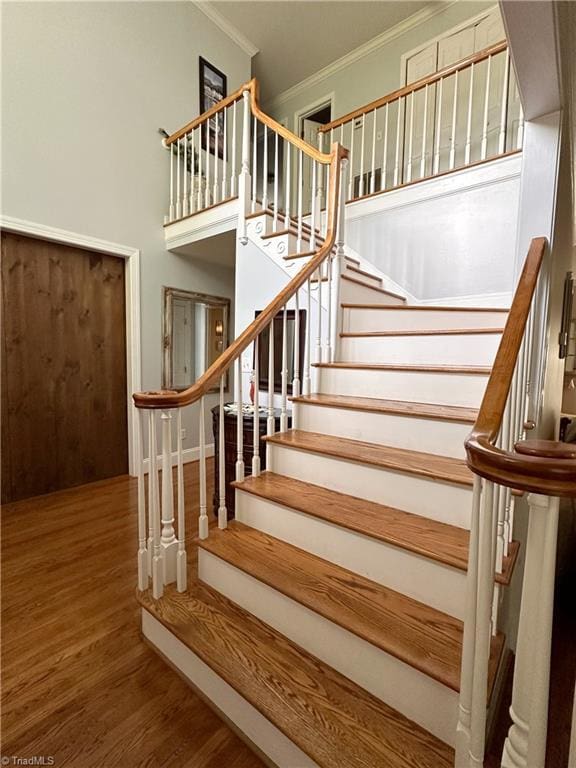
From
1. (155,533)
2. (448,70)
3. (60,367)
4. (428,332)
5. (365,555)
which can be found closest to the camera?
(365,555)

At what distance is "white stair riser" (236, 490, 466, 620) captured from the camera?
117cm

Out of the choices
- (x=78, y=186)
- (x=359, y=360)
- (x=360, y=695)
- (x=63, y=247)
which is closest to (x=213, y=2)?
(x=78, y=186)

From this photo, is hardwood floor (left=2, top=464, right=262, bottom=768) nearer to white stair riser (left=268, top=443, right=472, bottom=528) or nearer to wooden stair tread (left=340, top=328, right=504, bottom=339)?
white stair riser (left=268, top=443, right=472, bottom=528)

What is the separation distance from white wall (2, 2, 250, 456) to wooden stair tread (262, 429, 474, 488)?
2.28 metres

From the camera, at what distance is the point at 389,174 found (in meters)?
4.15

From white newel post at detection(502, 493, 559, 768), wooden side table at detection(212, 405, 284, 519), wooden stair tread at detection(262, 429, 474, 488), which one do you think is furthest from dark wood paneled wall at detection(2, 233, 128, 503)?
white newel post at detection(502, 493, 559, 768)

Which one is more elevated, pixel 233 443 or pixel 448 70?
pixel 448 70

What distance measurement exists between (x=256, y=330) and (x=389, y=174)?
3.50 metres

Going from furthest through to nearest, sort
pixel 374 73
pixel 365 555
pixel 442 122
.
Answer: pixel 374 73
pixel 442 122
pixel 365 555

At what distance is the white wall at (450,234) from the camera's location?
284 cm

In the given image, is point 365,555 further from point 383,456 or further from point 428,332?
point 428,332

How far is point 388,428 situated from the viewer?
1.78 meters

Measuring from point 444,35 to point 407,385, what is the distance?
4226 millimetres

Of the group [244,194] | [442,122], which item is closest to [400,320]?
[244,194]
